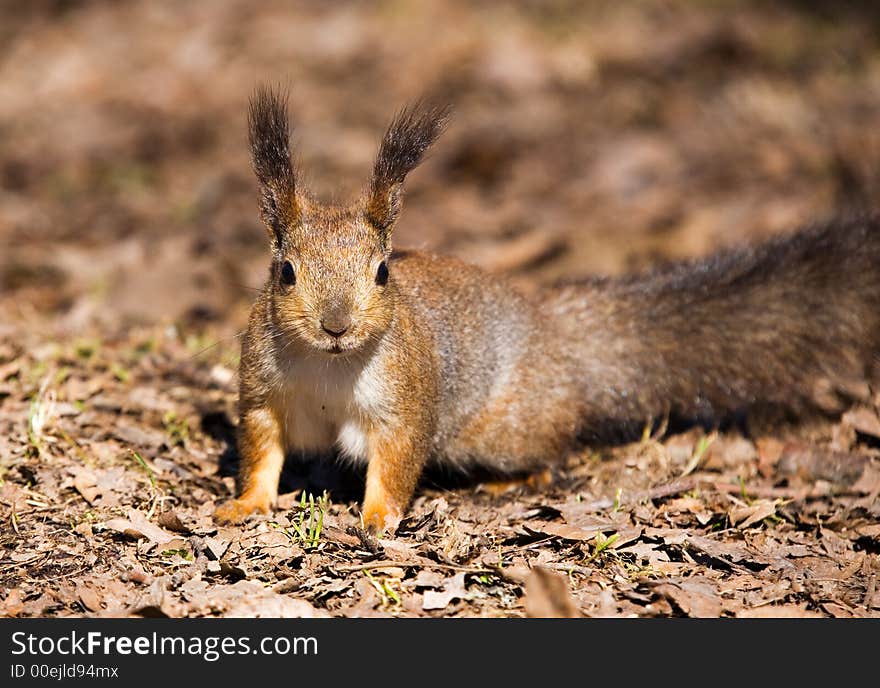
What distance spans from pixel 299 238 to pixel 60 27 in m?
10.9

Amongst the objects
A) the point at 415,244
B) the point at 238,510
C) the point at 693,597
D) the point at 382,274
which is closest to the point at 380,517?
the point at 238,510

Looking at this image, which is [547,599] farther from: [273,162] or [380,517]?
[273,162]

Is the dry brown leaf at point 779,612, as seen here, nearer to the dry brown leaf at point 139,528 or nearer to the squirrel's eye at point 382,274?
the squirrel's eye at point 382,274

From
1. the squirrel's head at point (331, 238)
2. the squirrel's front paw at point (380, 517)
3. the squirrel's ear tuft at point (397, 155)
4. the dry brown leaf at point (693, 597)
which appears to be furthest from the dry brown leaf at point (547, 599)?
the squirrel's ear tuft at point (397, 155)

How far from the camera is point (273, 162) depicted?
5.20 m

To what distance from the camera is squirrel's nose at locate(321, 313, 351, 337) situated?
4.73 metres

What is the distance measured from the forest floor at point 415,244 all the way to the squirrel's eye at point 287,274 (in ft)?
4.04

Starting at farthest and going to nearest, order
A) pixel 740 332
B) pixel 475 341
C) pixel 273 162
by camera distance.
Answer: pixel 740 332, pixel 475 341, pixel 273 162

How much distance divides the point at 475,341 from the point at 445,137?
6129mm

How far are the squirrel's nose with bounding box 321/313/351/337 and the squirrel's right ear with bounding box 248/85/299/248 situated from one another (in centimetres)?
75

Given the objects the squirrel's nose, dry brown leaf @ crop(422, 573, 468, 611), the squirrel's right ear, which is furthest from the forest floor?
the squirrel's right ear

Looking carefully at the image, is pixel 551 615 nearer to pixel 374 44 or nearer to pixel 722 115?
pixel 722 115

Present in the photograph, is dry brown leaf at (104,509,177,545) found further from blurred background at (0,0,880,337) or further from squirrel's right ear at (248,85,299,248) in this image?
blurred background at (0,0,880,337)

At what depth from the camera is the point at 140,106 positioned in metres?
12.5
